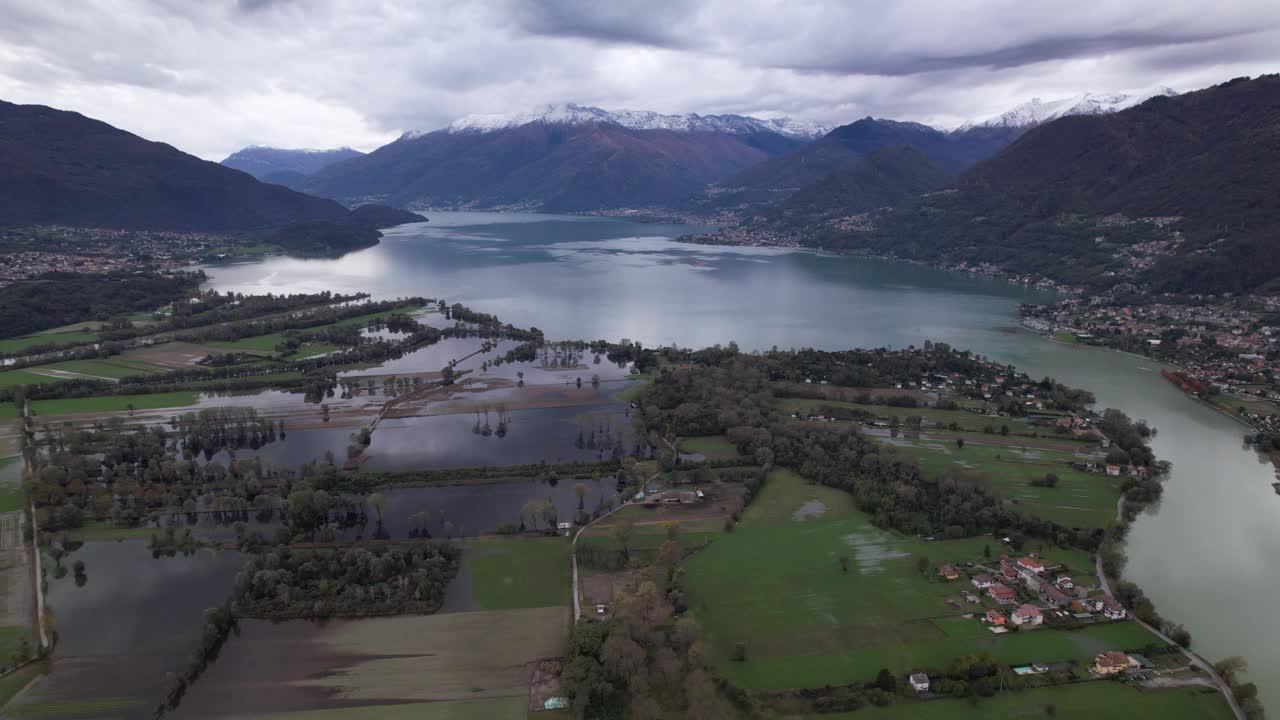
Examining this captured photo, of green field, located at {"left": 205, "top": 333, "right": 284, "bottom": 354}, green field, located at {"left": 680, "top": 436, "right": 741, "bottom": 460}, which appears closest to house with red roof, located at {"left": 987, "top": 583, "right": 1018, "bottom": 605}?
green field, located at {"left": 680, "top": 436, "right": 741, "bottom": 460}

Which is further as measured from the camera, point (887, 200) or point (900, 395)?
point (887, 200)

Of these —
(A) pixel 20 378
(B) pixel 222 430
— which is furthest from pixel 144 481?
(A) pixel 20 378

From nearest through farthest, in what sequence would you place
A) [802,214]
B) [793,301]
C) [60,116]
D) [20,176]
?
[793,301] → [20,176] → [60,116] → [802,214]

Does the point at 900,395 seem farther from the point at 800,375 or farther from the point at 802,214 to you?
the point at 802,214

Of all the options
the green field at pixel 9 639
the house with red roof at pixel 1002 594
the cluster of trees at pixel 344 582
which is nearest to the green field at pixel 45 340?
the green field at pixel 9 639

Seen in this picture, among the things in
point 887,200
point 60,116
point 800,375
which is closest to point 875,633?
point 800,375

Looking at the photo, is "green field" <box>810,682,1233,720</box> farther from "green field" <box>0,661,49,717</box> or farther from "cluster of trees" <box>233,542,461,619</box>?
"green field" <box>0,661,49,717</box>

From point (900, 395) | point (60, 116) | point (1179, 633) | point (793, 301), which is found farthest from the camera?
point (60, 116)

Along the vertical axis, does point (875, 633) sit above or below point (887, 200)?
below
